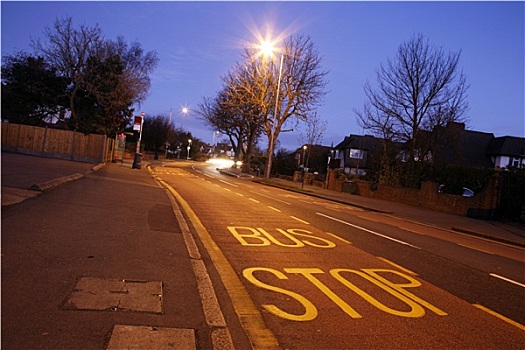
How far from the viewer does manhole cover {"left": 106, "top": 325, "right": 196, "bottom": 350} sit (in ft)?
12.3

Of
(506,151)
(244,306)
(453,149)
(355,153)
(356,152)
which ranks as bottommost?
(244,306)

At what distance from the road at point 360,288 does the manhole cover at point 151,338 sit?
26.4 inches

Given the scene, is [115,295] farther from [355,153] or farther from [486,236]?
[355,153]

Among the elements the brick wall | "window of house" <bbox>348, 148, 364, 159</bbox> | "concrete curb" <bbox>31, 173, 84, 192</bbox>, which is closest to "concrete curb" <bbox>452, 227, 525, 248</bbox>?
the brick wall

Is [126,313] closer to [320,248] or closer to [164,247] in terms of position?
[164,247]

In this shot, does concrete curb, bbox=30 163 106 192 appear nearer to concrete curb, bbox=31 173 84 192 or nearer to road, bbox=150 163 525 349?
concrete curb, bbox=31 173 84 192

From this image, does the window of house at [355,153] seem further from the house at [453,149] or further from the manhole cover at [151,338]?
the manhole cover at [151,338]

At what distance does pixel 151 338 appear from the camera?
393 cm

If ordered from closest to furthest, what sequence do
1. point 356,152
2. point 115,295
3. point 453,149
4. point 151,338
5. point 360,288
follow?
point 151,338 < point 115,295 < point 360,288 < point 453,149 < point 356,152

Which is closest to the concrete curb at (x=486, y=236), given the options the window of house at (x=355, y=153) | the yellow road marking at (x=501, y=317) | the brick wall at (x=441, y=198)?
the brick wall at (x=441, y=198)

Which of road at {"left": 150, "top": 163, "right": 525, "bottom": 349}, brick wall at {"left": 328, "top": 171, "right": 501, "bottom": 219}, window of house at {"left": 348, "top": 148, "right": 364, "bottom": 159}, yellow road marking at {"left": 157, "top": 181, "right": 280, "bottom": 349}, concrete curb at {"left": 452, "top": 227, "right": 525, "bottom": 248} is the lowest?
yellow road marking at {"left": 157, "top": 181, "right": 280, "bottom": 349}

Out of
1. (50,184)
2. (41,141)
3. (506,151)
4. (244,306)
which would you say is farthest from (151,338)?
(506,151)

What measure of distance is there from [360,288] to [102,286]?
3.48m

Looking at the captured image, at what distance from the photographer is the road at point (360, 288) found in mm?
4629
